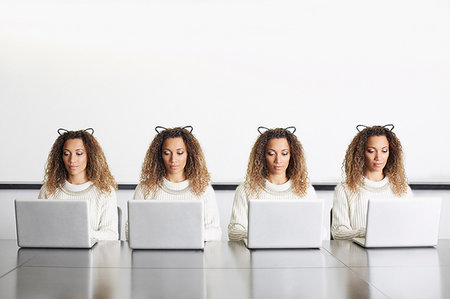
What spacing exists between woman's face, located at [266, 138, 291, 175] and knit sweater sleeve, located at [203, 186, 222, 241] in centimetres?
42

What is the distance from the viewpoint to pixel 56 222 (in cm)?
207

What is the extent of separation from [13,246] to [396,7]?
3.56 meters

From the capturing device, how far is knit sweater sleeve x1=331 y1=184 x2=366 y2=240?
275 centimetres

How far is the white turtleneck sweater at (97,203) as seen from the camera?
2836 mm

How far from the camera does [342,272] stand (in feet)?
5.42

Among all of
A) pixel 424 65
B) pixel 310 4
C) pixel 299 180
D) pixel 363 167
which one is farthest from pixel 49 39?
pixel 424 65

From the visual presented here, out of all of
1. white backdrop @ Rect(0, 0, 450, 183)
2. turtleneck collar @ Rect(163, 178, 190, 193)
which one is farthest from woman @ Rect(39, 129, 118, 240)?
white backdrop @ Rect(0, 0, 450, 183)

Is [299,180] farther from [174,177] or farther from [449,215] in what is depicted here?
[449,215]

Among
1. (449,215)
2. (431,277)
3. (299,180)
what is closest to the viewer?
(431,277)

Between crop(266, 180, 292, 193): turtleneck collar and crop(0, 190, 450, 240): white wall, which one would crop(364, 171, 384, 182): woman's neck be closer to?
crop(266, 180, 292, 193): turtleneck collar

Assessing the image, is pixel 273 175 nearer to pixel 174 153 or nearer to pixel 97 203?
pixel 174 153

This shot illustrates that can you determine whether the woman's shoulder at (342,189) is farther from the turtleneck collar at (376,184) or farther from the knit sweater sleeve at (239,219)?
the knit sweater sleeve at (239,219)

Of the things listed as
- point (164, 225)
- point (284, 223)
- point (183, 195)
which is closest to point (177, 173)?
point (183, 195)

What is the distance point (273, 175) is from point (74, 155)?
1234 millimetres
